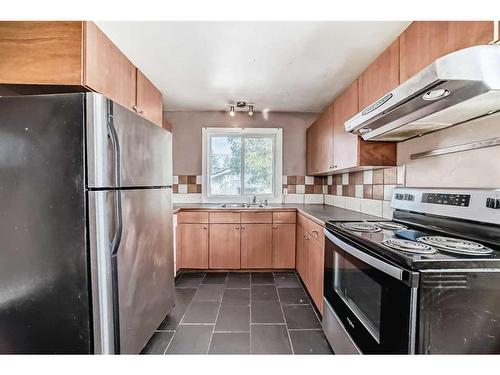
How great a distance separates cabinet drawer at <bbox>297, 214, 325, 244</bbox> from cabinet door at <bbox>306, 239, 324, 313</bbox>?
0.05 m

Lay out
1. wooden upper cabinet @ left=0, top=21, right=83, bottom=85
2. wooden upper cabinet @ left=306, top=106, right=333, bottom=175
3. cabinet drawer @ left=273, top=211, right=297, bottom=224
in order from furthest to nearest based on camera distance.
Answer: cabinet drawer @ left=273, top=211, right=297, bottom=224 → wooden upper cabinet @ left=306, top=106, right=333, bottom=175 → wooden upper cabinet @ left=0, top=21, right=83, bottom=85

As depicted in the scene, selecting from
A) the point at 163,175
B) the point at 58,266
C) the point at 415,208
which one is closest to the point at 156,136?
the point at 163,175

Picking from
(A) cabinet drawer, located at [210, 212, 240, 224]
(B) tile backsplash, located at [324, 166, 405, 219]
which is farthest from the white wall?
(A) cabinet drawer, located at [210, 212, 240, 224]

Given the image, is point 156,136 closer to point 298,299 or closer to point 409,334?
point 409,334

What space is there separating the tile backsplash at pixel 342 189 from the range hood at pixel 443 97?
0.55 metres

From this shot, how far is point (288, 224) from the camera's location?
8.98 ft

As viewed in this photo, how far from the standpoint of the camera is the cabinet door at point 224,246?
9.02 feet

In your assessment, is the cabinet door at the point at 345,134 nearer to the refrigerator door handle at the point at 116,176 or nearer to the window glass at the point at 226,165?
the window glass at the point at 226,165

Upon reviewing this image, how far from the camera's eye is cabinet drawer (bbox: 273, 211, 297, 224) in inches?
108

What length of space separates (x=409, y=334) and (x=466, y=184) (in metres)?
0.90

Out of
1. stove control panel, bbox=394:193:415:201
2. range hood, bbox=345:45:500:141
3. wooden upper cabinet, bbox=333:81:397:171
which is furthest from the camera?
wooden upper cabinet, bbox=333:81:397:171

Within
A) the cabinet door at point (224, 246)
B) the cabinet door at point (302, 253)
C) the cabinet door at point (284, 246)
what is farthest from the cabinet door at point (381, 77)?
the cabinet door at point (224, 246)

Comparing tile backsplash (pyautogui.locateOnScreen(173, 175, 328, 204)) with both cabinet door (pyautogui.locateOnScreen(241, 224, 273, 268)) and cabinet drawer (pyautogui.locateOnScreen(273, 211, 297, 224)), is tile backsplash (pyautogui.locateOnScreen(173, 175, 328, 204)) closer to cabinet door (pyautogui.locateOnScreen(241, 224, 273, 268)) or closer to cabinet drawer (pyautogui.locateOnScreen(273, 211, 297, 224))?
cabinet drawer (pyautogui.locateOnScreen(273, 211, 297, 224))

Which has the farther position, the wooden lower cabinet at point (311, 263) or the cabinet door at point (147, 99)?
the cabinet door at point (147, 99)
